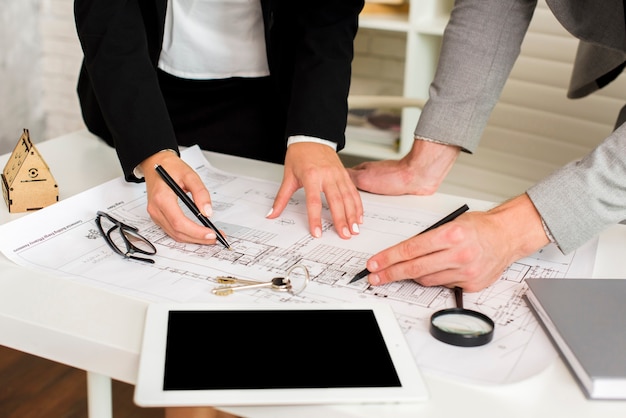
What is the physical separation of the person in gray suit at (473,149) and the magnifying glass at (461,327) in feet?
0.27

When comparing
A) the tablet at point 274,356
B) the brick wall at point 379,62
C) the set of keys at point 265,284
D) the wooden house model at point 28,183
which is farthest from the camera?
the brick wall at point 379,62

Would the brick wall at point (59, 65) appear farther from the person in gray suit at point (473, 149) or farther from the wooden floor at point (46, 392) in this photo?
the person in gray suit at point (473, 149)

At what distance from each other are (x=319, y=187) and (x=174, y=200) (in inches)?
9.6

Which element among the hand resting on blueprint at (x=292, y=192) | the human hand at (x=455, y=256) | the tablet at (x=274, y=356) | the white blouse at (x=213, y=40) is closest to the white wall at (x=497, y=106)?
the white blouse at (x=213, y=40)

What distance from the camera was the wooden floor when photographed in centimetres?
174

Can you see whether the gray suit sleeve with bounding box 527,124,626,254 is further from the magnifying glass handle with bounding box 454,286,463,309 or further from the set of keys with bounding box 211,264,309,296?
the set of keys with bounding box 211,264,309,296

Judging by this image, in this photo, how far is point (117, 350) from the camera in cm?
76

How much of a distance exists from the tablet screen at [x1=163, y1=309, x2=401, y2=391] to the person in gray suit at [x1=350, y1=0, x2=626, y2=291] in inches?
5.7

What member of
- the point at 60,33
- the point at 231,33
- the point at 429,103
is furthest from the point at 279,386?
the point at 60,33

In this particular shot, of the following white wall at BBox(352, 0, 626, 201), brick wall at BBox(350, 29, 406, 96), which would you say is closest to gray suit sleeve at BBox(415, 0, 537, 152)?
white wall at BBox(352, 0, 626, 201)

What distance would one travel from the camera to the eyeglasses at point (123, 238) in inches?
38.0

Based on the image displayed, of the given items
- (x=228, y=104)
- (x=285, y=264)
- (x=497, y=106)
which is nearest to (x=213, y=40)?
(x=228, y=104)

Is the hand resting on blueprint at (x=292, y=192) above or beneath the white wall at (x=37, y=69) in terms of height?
above

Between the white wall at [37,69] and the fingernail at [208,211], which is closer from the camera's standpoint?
the fingernail at [208,211]
